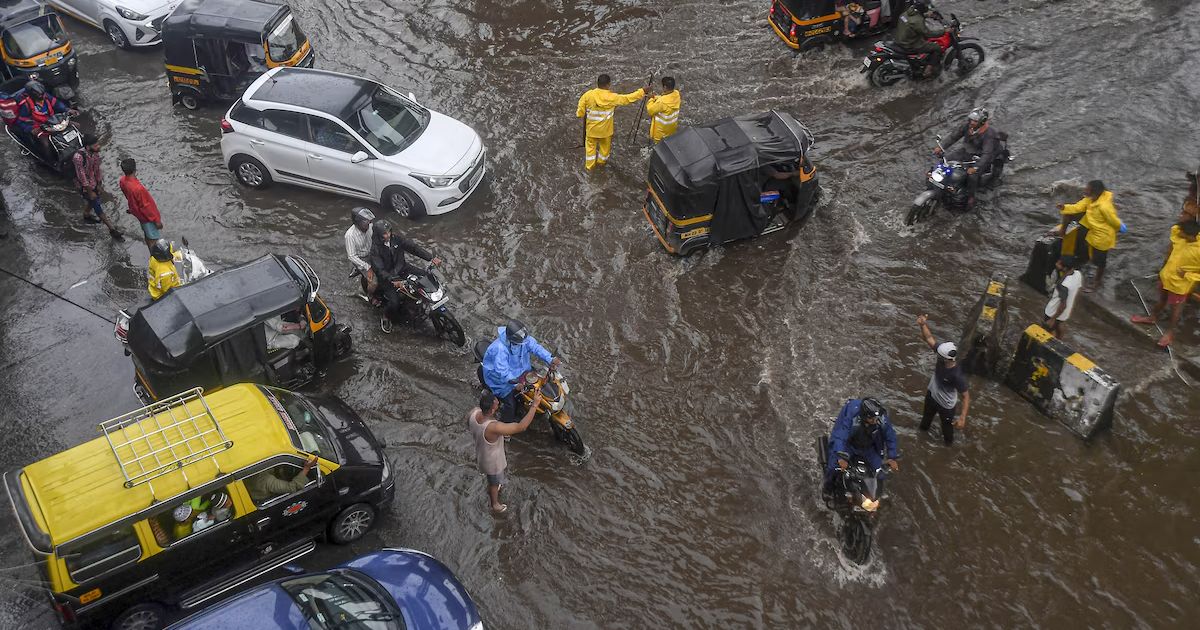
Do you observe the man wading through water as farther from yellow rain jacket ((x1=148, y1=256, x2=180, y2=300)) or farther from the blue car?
yellow rain jacket ((x1=148, y1=256, x2=180, y2=300))

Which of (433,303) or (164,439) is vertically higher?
(164,439)

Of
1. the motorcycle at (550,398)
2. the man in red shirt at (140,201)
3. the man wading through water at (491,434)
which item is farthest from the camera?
the man in red shirt at (140,201)

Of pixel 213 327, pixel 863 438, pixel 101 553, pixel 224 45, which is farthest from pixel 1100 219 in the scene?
pixel 224 45

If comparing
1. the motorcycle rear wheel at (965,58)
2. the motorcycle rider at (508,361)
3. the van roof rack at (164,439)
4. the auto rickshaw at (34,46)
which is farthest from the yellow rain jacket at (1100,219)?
the auto rickshaw at (34,46)

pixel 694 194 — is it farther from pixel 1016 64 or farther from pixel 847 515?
pixel 1016 64

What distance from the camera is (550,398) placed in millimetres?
8508

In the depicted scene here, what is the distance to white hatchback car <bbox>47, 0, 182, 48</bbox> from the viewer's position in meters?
16.0

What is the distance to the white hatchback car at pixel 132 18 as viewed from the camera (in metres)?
16.0

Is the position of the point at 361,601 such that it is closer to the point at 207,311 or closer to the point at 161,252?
the point at 207,311

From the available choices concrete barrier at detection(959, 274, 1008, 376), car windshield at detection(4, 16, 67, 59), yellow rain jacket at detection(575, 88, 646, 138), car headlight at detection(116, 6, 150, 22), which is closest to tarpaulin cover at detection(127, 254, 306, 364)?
yellow rain jacket at detection(575, 88, 646, 138)

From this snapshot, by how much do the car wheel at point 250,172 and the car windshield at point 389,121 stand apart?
A: 1863mm

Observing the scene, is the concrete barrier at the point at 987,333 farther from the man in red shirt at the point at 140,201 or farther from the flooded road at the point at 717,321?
the man in red shirt at the point at 140,201

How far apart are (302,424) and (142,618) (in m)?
2.07

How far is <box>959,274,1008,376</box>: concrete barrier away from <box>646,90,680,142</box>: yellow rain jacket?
210 inches
